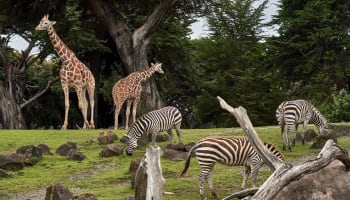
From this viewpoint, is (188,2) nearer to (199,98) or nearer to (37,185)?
(199,98)

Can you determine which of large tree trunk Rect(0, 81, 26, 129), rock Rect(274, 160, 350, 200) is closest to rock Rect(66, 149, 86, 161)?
rock Rect(274, 160, 350, 200)

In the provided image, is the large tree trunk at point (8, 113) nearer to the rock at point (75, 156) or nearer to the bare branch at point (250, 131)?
the rock at point (75, 156)

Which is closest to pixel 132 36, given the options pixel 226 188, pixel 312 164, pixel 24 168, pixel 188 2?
pixel 188 2

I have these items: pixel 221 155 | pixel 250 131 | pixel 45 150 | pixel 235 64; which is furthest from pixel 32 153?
pixel 235 64

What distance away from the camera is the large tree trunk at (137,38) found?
26.9 metres

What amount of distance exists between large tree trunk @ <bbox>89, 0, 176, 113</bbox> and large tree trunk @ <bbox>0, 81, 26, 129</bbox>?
643cm

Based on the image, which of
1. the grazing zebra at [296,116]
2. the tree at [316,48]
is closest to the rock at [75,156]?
the grazing zebra at [296,116]

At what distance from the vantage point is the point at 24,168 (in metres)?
14.8

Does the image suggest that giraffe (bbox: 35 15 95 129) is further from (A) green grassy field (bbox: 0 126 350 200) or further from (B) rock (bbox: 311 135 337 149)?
(B) rock (bbox: 311 135 337 149)

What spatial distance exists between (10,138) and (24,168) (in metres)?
4.62

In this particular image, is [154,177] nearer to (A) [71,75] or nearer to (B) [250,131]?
(B) [250,131]

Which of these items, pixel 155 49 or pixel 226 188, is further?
pixel 155 49

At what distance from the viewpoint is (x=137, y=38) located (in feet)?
89.3

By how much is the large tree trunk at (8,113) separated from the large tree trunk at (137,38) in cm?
643
